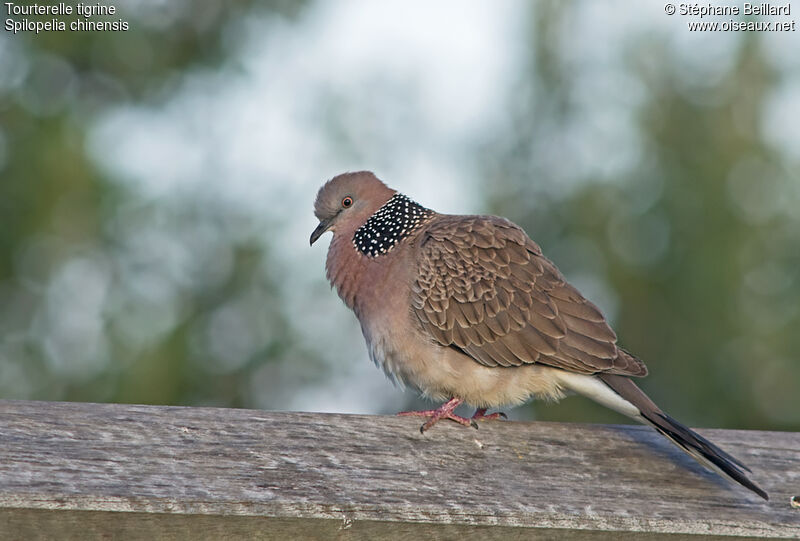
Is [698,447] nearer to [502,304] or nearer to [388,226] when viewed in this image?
[502,304]

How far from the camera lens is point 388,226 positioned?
4.42m

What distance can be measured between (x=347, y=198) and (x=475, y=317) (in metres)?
1.15

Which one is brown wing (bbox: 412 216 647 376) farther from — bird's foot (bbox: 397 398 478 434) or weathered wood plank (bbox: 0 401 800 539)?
weathered wood plank (bbox: 0 401 800 539)

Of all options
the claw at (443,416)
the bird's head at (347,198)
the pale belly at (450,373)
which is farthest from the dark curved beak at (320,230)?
the claw at (443,416)

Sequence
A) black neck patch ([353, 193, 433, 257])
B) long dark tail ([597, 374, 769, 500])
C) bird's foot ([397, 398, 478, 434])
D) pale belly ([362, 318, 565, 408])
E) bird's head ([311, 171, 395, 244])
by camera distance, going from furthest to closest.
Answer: bird's head ([311, 171, 395, 244])
black neck patch ([353, 193, 433, 257])
pale belly ([362, 318, 565, 408])
bird's foot ([397, 398, 478, 434])
long dark tail ([597, 374, 769, 500])

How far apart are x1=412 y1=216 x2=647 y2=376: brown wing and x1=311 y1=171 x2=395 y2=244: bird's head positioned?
1.87 feet

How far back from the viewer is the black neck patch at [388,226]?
4359 mm

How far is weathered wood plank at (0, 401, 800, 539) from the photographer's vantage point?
2080 mm

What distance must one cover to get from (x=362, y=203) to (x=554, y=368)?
56.2 inches

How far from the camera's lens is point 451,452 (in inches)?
101

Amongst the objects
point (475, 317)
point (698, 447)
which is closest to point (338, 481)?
point (698, 447)

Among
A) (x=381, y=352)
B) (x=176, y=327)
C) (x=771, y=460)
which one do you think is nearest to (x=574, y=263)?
(x=176, y=327)

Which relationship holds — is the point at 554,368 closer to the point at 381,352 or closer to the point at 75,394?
the point at 381,352

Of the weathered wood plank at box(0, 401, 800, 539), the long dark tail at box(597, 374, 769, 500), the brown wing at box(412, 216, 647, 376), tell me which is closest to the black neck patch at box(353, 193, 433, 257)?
the brown wing at box(412, 216, 647, 376)
